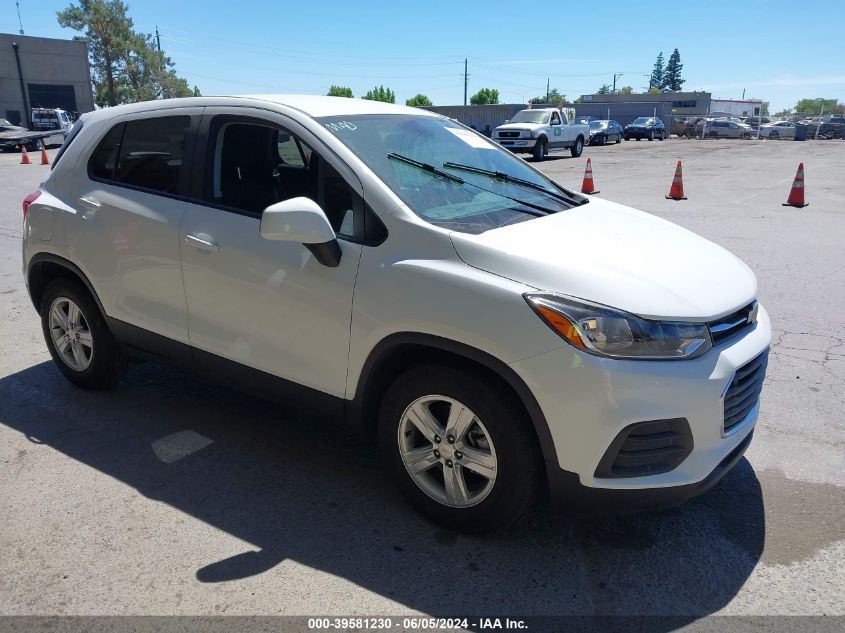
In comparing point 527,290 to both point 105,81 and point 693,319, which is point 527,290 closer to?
point 693,319

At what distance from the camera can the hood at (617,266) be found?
2576 millimetres

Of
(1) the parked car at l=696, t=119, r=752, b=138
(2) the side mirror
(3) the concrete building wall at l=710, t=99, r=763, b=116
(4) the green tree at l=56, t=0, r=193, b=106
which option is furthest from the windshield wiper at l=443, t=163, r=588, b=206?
(3) the concrete building wall at l=710, t=99, r=763, b=116

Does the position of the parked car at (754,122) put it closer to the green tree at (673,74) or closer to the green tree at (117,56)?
the green tree at (117,56)

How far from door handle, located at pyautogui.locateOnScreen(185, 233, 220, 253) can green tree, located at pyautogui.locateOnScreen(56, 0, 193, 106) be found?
7796 cm

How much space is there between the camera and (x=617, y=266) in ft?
9.00

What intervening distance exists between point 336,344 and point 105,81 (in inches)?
3446

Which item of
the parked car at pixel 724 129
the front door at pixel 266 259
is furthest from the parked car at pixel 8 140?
the parked car at pixel 724 129

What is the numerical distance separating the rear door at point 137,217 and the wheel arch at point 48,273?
89 mm

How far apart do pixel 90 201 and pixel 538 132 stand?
22.8m

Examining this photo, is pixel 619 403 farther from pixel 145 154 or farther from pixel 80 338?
pixel 80 338

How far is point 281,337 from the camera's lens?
3.25m

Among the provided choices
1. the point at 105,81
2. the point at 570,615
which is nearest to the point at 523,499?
the point at 570,615

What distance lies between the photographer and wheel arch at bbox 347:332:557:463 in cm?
259

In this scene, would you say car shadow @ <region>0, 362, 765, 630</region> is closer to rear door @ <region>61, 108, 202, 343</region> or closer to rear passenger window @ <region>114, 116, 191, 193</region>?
rear door @ <region>61, 108, 202, 343</region>
